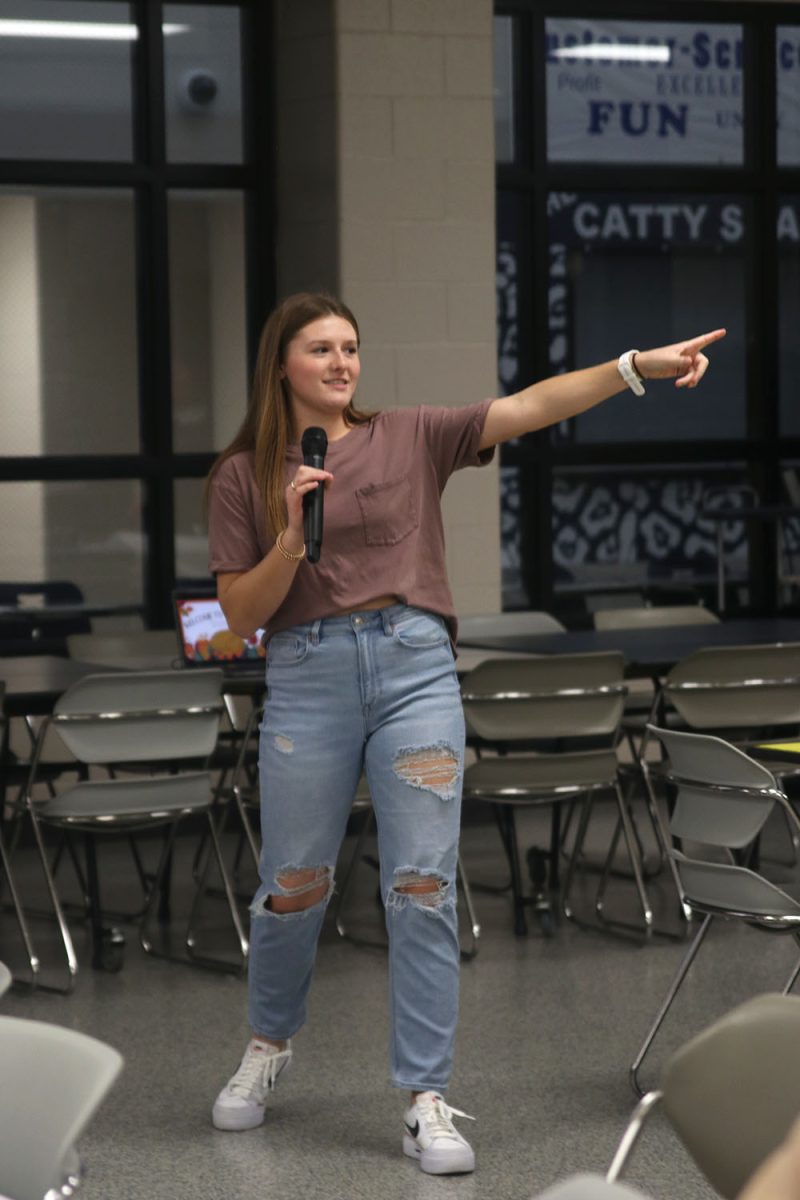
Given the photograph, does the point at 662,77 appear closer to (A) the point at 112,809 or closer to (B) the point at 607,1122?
(A) the point at 112,809

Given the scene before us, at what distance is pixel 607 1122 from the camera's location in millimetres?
3771

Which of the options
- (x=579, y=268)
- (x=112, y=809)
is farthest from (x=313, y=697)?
(x=579, y=268)

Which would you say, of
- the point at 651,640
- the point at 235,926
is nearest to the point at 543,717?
the point at 651,640

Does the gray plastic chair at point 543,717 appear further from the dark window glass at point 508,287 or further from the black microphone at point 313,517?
the dark window glass at point 508,287

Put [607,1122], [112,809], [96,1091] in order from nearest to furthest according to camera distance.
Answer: [96,1091] < [607,1122] < [112,809]

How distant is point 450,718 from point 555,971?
1712 millimetres

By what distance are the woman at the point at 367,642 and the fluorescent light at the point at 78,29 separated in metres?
4.24

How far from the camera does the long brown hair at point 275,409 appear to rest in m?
3.56

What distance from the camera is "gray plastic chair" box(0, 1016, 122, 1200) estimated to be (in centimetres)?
196

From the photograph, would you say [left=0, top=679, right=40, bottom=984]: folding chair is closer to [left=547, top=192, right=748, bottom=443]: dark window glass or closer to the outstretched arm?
the outstretched arm

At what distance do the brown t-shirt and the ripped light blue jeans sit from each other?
0.16ft

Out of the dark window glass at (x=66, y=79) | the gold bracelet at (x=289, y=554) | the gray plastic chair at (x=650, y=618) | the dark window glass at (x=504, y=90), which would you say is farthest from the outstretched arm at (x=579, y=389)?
the dark window glass at (x=504, y=90)

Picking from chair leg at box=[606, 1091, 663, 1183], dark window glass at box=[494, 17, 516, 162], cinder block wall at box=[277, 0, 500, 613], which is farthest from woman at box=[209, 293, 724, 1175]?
dark window glass at box=[494, 17, 516, 162]

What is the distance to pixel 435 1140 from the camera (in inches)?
138
